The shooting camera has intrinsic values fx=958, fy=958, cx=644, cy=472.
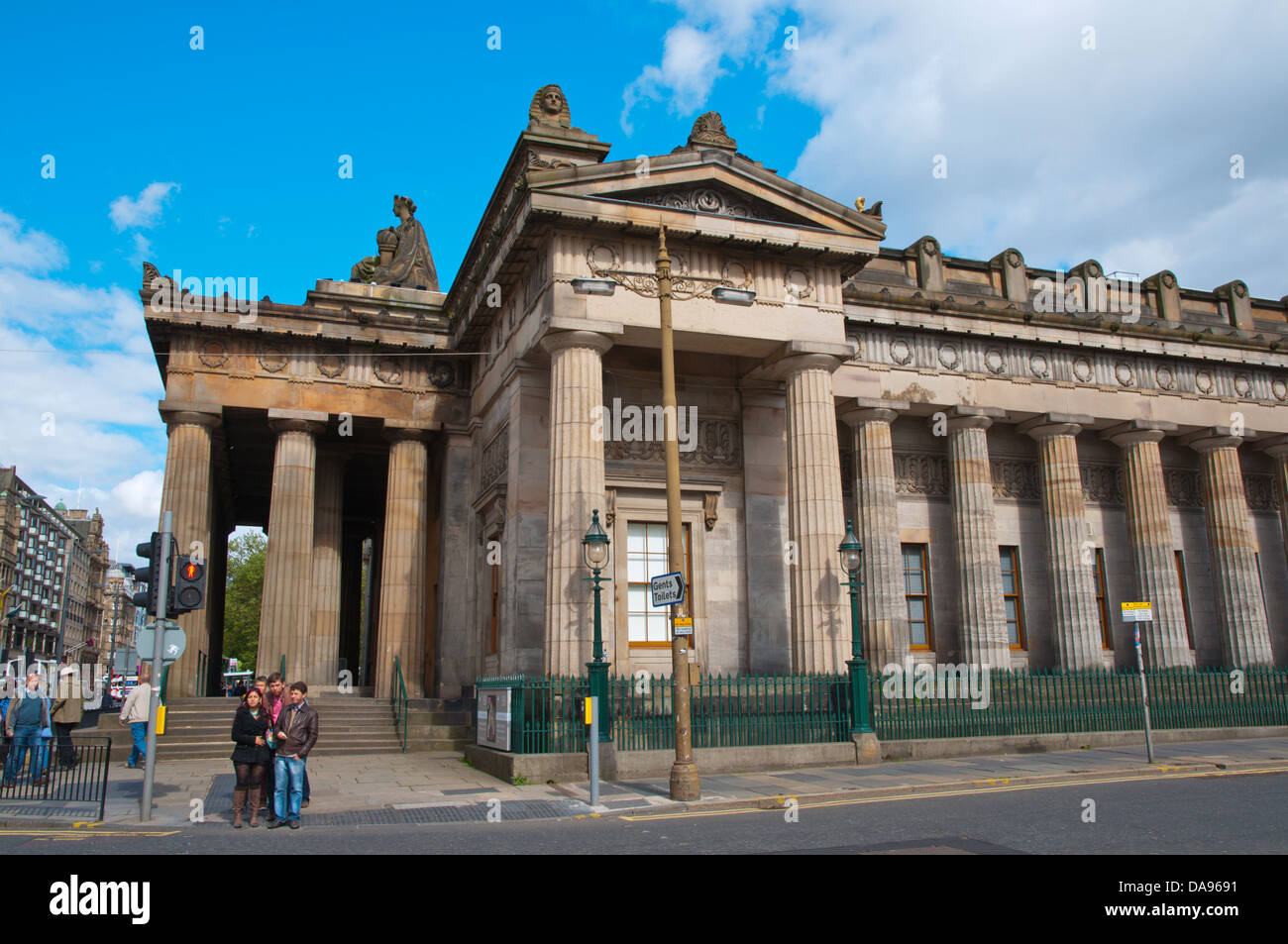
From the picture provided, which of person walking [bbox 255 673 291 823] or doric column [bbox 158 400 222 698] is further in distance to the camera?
doric column [bbox 158 400 222 698]

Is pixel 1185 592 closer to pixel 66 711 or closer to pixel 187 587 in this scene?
pixel 187 587

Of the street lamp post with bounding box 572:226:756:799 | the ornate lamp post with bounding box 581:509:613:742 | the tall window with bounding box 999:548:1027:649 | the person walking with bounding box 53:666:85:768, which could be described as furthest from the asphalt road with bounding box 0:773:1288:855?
the tall window with bounding box 999:548:1027:649

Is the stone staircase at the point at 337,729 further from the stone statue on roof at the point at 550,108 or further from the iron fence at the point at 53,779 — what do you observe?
the stone statue on roof at the point at 550,108

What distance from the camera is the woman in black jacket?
11.7 metres

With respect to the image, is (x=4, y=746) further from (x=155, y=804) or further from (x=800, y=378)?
(x=800, y=378)

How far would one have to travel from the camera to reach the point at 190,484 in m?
23.0

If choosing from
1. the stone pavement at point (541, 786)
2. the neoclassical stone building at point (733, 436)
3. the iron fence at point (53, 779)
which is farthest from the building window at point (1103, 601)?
the iron fence at point (53, 779)

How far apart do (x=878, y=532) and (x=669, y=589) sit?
11.7 meters

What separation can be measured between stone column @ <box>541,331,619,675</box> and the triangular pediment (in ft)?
9.64

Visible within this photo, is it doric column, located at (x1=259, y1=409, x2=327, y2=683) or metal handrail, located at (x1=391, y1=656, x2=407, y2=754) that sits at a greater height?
doric column, located at (x1=259, y1=409, x2=327, y2=683)

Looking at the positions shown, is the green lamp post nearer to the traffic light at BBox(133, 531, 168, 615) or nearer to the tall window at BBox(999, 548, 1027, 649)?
the tall window at BBox(999, 548, 1027, 649)

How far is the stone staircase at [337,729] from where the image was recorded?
19234mm

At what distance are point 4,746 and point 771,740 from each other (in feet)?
43.2
